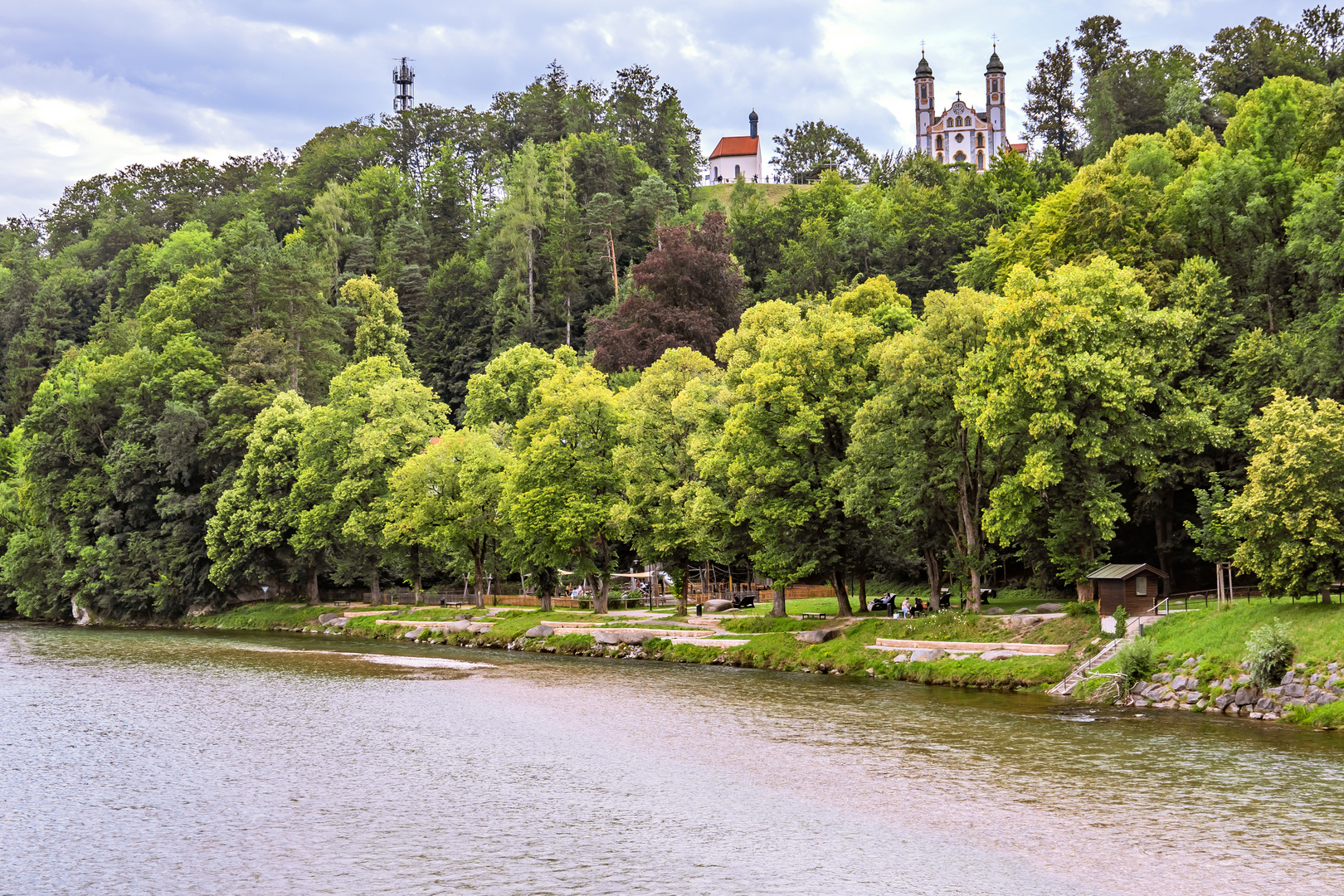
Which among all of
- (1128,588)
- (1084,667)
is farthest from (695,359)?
(1084,667)

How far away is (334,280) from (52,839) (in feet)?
354

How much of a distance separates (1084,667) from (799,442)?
17569 mm

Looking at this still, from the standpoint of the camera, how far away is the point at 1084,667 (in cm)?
3919

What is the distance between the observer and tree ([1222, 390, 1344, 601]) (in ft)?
110

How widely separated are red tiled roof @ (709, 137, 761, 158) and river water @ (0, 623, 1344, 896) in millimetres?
154070

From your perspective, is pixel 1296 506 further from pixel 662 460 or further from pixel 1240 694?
pixel 662 460

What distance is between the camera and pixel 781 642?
50.1 m

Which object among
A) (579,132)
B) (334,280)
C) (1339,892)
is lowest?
(1339,892)

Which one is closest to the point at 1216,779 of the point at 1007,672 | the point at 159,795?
the point at 1007,672

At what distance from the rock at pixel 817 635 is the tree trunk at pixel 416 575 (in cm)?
3537

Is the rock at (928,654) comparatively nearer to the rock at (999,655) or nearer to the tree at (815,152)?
the rock at (999,655)

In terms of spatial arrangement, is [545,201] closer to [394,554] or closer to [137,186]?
[394,554]

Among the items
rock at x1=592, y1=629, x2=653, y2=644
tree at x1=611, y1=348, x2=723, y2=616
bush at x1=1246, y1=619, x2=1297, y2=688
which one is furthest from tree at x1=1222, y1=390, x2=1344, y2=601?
rock at x1=592, y1=629, x2=653, y2=644

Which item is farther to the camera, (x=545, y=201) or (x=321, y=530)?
(x=545, y=201)
